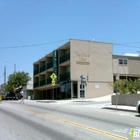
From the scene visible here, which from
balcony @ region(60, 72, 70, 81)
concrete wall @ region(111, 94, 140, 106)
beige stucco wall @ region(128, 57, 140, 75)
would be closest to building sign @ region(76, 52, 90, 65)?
balcony @ region(60, 72, 70, 81)

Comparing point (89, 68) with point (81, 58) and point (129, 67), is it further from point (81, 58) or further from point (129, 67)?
point (129, 67)

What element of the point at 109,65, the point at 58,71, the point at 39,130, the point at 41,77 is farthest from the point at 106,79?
the point at 39,130

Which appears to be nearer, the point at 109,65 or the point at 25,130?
the point at 25,130

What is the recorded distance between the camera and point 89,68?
41938 mm

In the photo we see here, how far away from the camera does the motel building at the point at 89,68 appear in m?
41.0

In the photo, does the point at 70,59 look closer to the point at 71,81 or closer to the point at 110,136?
the point at 71,81

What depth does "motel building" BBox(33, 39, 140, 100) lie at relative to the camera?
41.0m

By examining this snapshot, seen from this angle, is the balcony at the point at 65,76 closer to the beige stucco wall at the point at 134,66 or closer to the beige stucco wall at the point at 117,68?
the beige stucco wall at the point at 117,68

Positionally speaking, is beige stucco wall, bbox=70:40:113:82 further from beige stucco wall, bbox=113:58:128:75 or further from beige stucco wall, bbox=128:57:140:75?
beige stucco wall, bbox=128:57:140:75

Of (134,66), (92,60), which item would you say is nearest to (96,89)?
(92,60)

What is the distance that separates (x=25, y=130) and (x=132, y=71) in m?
36.9

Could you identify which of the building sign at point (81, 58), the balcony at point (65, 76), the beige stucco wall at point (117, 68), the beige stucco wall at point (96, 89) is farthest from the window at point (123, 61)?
the balcony at point (65, 76)

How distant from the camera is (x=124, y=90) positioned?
28234 mm

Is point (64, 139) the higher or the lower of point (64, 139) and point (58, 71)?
the lower
